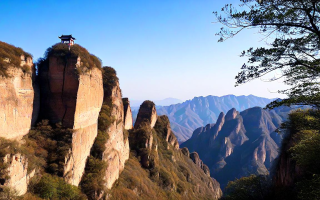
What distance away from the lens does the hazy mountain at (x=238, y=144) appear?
376 feet

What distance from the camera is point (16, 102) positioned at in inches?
629

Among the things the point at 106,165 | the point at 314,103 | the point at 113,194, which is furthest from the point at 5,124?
the point at 314,103

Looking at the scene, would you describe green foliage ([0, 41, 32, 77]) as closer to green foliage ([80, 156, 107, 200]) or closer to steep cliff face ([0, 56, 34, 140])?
steep cliff face ([0, 56, 34, 140])

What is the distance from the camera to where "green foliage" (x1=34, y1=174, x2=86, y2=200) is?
14663 millimetres

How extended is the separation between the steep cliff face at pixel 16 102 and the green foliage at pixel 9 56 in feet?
0.99

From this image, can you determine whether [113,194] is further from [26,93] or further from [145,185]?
[26,93]

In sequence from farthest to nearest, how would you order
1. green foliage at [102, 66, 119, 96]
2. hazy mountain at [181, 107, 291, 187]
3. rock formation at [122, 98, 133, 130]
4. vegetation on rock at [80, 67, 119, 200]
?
hazy mountain at [181, 107, 291, 187]
rock formation at [122, 98, 133, 130]
green foliage at [102, 66, 119, 96]
vegetation on rock at [80, 67, 119, 200]

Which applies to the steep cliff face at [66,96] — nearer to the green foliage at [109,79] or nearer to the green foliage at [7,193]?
the green foliage at [7,193]

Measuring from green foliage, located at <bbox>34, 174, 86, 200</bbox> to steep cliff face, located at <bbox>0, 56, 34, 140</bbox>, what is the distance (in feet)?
14.5

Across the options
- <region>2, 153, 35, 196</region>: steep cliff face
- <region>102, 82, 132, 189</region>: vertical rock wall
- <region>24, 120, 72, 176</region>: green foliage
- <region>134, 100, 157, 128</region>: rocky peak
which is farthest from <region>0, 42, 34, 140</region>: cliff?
<region>134, 100, 157, 128</region>: rocky peak

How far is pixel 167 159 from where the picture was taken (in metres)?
49.8

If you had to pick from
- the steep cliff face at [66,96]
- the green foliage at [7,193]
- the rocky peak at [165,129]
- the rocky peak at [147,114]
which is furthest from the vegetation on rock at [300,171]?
the rocky peak at [165,129]

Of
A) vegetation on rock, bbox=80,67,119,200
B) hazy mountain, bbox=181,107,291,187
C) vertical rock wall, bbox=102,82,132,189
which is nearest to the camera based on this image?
vegetation on rock, bbox=80,67,119,200

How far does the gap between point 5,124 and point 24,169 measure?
384 centimetres
